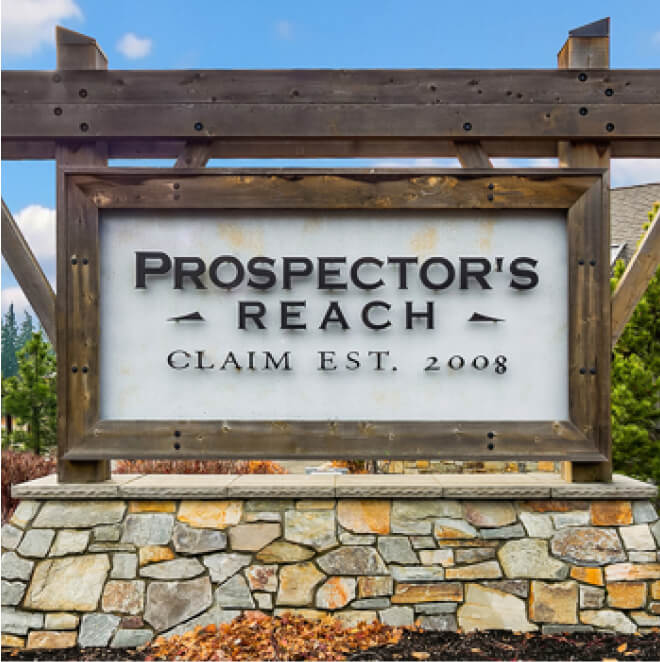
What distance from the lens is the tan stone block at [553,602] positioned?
3.75 metres

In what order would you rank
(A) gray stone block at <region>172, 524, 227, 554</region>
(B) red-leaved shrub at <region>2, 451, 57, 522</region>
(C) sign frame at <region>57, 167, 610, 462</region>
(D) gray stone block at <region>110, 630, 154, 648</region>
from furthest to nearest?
(B) red-leaved shrub at <region>2, 451, 57, 522</region> < (C) sign frame at <region>57, 167, 610, 462</region> < (A) gray stone block at <region>172, 524, 227, 554</region> < (D) gray stone block at <region>110, 630, 154, 648</region>

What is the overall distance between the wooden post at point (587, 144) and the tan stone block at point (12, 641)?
3.67 metres

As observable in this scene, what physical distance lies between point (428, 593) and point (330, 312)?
1897 mm

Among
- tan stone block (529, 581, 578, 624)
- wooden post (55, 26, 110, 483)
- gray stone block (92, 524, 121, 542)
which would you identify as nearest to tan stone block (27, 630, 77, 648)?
gray stone block (92, 524, 121, 542)

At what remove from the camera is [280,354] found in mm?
4000

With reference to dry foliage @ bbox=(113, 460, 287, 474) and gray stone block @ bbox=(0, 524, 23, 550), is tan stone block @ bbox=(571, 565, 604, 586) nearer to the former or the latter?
gray stone block @ bbox=(0, 524, 23, 550)

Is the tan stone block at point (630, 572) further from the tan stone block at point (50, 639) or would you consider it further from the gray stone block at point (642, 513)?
the tan stone block at point (50, 639)

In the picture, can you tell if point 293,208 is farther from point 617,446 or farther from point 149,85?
point 617,446

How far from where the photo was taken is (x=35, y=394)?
13.6 m


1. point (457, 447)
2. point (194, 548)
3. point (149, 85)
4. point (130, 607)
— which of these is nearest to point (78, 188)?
point (149, 85)

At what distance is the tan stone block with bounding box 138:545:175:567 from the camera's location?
12.4 feet

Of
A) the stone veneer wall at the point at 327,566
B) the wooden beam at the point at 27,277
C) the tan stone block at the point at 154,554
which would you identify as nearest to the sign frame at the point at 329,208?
the wooden beam at the point at 27,277

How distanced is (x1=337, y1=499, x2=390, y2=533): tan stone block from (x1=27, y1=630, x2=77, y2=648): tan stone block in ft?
6.02

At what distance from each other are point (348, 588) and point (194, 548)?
39.7 inches
